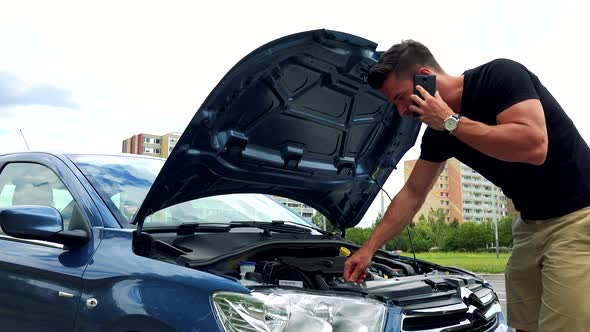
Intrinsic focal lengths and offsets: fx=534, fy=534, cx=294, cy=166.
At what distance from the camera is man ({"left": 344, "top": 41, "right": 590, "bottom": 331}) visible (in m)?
1.98

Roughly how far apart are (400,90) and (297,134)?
0.94m

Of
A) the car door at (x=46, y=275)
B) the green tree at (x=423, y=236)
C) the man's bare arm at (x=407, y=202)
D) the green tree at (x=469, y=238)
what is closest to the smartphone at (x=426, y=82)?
the man's bare arm at (x=407, y=202)

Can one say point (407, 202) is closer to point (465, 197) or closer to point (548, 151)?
point (548, 151)

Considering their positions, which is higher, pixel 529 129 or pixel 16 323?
pixel 529 129

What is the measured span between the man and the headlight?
55cm

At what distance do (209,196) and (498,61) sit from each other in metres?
1.80

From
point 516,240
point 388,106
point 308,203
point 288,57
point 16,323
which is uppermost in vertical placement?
point 288,57

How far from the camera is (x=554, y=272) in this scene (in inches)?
84.2

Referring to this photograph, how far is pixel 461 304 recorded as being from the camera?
2.26m

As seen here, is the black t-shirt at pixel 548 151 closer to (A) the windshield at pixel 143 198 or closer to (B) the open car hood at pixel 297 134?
(B) the open car hood at pixel 297 134

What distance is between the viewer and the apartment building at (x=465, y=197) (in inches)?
4909

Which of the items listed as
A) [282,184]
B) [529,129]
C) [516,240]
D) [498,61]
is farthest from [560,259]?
[282,184]

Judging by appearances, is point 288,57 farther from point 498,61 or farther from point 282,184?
point 282,184

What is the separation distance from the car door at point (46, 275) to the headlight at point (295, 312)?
2.54 feet
